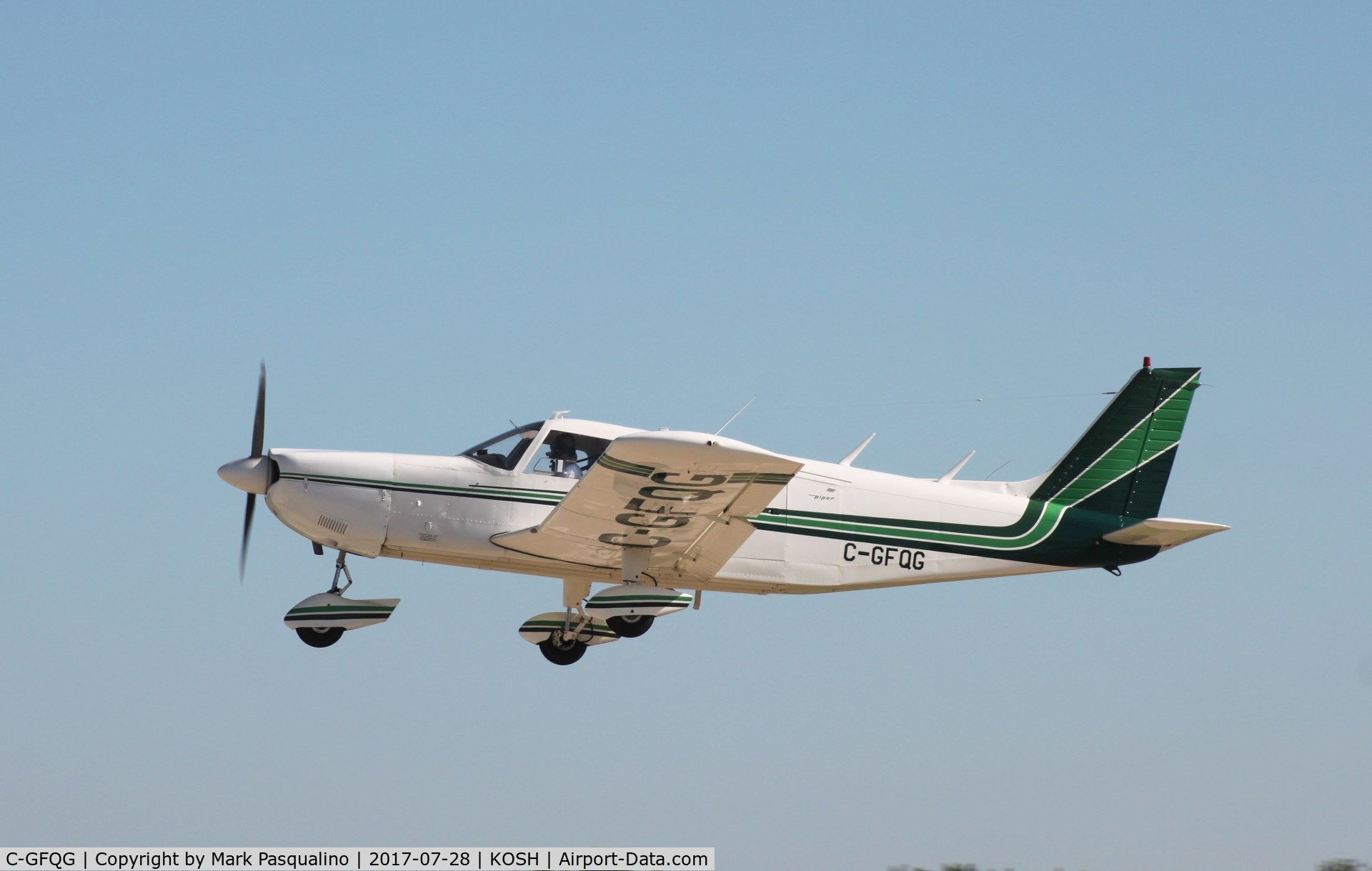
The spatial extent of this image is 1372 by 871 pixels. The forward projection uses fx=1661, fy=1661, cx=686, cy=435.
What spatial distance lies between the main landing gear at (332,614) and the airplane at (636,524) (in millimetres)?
15

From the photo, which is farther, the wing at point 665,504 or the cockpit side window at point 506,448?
the cockpit side window at point 506,448

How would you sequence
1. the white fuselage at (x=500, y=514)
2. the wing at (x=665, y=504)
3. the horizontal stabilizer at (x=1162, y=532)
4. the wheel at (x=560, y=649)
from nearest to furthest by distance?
the wing at (x=665, y=504) < the white fuselage at (x=500, y=514) < the horizontal stabilizer at (x=1162, y=532) < the wheel at (x=560, y=649)

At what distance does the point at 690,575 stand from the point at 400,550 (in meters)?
2.88

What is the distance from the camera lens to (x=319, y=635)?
52.8 feet

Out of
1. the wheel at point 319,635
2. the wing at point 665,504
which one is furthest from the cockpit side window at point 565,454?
the wheel at point 319,635

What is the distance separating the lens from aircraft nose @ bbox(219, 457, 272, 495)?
15875mm

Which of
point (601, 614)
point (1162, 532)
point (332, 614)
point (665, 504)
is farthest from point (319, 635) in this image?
point (1162, 532)

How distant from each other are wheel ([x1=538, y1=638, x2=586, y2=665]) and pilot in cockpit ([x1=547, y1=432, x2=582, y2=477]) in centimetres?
242

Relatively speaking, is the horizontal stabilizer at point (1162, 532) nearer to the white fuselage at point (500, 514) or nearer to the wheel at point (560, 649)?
the white fuselage at point (500, 514)

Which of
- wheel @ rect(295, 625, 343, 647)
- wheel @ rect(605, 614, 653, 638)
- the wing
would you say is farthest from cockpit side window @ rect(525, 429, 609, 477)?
wheel @ rect(295, 625, 343, 647)

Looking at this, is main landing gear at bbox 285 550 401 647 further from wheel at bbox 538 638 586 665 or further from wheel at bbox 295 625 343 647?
wheel at bbox 538 638 586 665

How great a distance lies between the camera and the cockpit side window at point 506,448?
1616 centimetres

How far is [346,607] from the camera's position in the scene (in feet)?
52.4

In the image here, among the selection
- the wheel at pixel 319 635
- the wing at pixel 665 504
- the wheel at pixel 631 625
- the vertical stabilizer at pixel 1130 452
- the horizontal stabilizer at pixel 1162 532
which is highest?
the vertical stabilizer at pixel 1130 452
